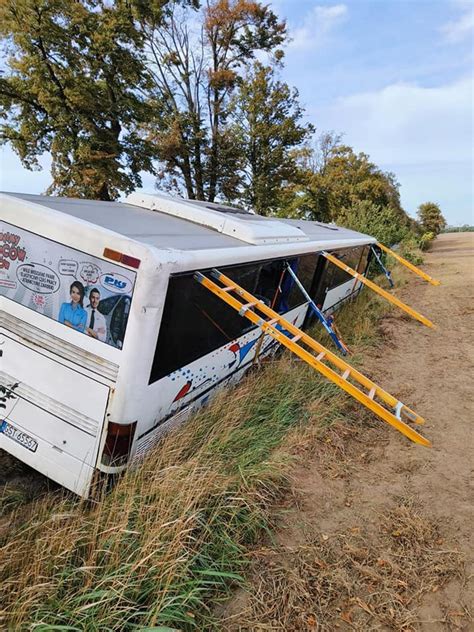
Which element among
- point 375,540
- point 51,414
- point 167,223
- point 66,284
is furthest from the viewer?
point 167,223

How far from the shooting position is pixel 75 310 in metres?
2.82

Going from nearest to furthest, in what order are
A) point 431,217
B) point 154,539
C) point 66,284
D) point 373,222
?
1. point 154,539
2. point 66,284
3. point 373,222
4. point 431,217

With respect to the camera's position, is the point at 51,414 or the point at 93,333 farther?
the point at 51,414

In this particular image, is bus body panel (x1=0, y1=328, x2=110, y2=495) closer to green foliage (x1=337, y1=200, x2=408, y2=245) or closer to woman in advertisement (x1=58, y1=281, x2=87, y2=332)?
woman in advertisement (x1=58, y1=281, x2=87, y2=332)

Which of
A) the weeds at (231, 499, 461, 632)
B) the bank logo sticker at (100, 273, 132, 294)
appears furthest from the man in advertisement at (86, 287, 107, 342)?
the weeds at (231, 499, 461, 632)

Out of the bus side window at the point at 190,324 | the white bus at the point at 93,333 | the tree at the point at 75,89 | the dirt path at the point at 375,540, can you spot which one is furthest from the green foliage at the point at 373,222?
the white bus at the point at 93,333

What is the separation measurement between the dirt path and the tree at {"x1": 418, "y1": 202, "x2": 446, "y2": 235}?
44696 mm

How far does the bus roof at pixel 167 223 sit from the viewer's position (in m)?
3.06

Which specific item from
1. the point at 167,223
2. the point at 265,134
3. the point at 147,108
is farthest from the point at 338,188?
the point at 167,223

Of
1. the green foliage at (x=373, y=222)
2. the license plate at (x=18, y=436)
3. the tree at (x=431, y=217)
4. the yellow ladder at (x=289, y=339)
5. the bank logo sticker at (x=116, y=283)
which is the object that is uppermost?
the tree at (x=431, y=217)

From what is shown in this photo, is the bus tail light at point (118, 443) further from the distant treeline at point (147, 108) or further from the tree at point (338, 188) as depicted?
the tree at point (338, 188)

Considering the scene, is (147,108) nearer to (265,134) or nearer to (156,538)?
(265,134)

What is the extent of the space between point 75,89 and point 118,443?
54.1 feet

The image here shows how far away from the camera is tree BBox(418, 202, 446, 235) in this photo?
139ft
